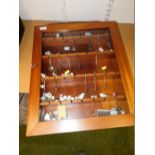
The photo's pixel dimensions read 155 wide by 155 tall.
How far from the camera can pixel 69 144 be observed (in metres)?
1.38

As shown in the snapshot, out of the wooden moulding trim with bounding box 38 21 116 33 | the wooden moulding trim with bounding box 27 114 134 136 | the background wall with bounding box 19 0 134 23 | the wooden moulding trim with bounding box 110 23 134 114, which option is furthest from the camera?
the background wall with bounding box 19 0 134 23

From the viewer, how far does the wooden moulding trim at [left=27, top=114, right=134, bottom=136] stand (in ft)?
3.94

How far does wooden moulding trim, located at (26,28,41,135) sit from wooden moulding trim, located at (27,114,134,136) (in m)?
0.04

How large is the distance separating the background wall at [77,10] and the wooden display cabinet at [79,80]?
20 centimetres

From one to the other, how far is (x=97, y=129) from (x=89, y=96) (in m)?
0.25

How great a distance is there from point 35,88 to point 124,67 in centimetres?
53

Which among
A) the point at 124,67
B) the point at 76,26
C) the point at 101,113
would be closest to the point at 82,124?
the point at 101,113

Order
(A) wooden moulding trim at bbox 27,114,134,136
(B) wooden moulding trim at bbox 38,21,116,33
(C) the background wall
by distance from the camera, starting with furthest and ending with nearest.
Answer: (C) the background wall < (B) wooden moulding trim at bbox 38,21,116,33 < (A) wooden moulding trim at bbox 27,114,134,136

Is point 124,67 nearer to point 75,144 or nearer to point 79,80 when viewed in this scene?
point 79,80

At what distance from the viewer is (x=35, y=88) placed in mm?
1370

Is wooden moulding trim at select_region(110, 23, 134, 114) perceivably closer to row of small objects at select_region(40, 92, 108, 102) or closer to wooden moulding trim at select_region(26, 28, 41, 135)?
row of small objects at select_region(40, 92, 108, 102)

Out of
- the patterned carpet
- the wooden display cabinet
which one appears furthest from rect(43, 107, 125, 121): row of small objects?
the patterned carpet
